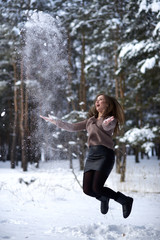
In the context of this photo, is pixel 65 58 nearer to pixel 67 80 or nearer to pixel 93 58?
pixel 67 80

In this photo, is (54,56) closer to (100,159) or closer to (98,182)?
(100,159)

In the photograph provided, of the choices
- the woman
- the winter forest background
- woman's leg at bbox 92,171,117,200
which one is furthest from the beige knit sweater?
the winter forest background

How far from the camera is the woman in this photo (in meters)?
2.15

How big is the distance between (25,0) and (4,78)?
2676mm

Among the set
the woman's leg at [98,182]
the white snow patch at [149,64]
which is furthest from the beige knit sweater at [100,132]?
the white snow patch at [149,64]

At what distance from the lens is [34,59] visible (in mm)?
3279

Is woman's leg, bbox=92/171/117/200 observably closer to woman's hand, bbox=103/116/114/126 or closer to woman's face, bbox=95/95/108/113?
woman's hand, bbox=103/116/114/126

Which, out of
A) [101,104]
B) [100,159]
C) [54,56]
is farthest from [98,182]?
[54,56]

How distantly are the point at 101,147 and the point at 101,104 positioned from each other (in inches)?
16.5

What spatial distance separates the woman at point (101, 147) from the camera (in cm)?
215

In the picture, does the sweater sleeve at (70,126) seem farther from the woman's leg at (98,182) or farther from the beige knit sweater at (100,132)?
the woman's leg at (98,182)

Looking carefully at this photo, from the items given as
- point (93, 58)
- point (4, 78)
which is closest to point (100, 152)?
point (4, 78)

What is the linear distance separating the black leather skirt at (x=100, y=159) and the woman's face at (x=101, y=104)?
0.37 metres

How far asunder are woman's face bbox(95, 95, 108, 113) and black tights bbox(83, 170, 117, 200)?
601 millimetres
